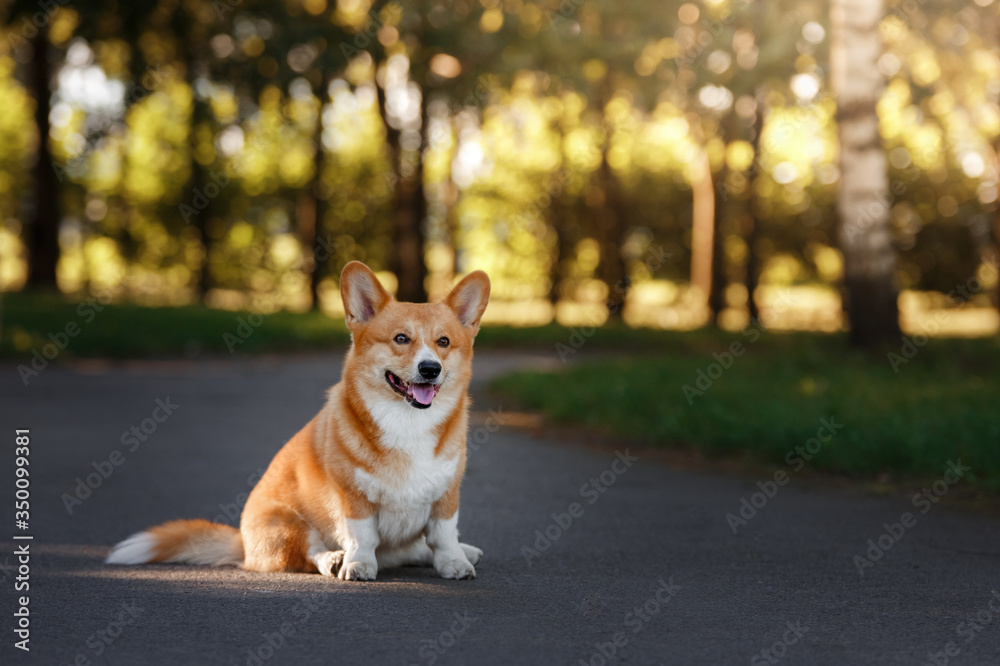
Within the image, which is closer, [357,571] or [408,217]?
[357,571]

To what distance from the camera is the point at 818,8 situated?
17797 mm

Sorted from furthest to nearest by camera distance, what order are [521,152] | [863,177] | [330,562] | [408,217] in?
[521,152]
[408,217]
[863,177]
[330,562]

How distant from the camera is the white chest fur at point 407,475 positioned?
4984 mm

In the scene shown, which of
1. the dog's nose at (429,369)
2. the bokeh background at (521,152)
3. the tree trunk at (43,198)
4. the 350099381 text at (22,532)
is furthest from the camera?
the tree trunk at (43,198)

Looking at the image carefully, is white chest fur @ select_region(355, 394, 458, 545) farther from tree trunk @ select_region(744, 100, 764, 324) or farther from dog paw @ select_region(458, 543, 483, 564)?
tree trunk @ select_region(744, 100, 764, 324)

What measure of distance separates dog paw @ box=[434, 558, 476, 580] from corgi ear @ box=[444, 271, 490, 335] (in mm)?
1158

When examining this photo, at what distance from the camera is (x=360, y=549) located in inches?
200

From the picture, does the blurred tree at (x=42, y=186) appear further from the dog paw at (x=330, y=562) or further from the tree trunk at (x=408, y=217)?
the dog paw at (x=330, y=562)

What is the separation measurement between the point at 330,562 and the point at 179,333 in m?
15.6

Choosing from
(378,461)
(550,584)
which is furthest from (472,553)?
(378,461)

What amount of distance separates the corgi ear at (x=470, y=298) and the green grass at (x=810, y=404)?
4329mm

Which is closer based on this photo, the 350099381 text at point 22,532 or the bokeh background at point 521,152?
the 350099381 text at point 22,532

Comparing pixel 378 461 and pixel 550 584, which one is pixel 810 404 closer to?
pixel 550 584

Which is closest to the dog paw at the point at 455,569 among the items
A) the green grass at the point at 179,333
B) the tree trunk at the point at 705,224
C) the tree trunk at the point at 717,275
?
the green grass at the point at 179,333
